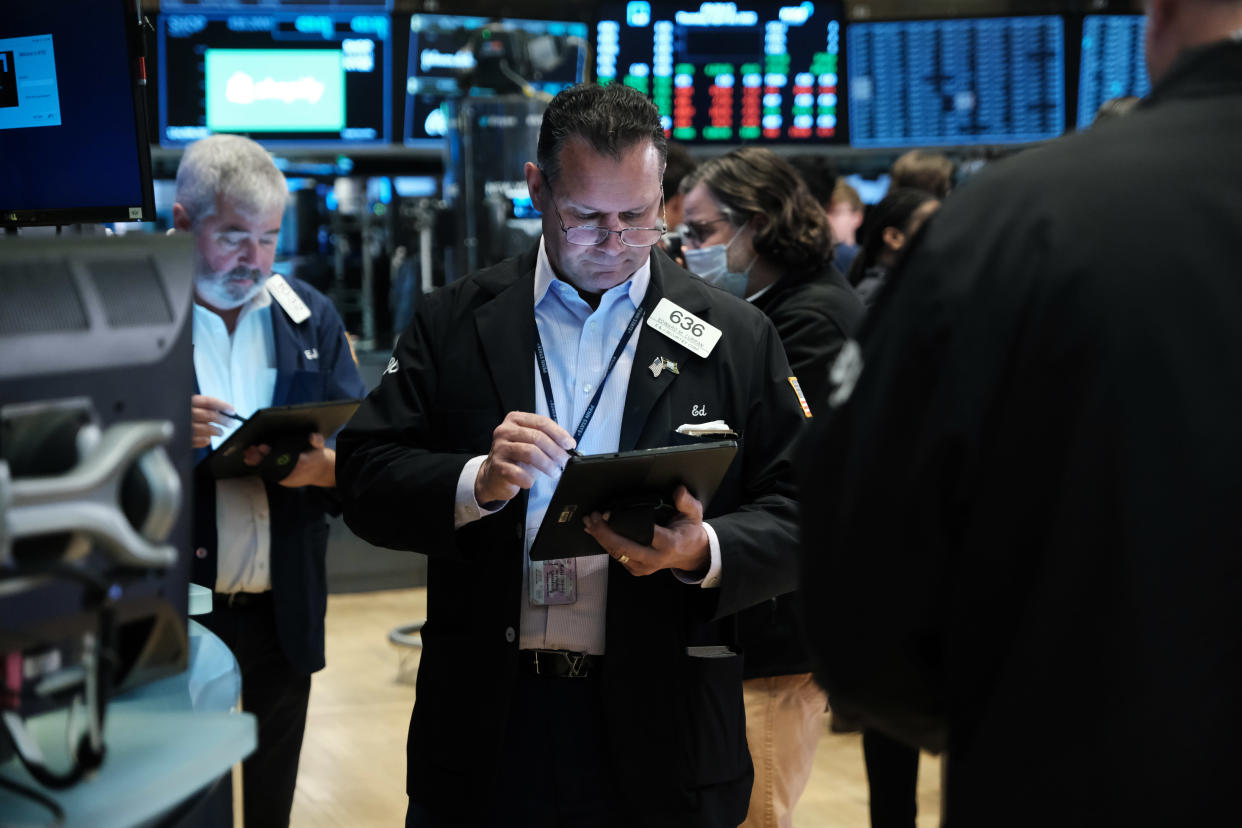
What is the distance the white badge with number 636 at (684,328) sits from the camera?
6.82ft

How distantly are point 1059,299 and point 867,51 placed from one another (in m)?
5.71

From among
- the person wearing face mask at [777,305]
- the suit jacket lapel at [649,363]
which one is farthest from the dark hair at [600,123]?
the person wearing face mask at [777,305]

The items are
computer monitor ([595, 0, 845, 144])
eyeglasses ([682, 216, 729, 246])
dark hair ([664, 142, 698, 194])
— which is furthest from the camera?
computer monitor ([595, 0, 845, 144])

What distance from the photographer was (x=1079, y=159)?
3.62 feet

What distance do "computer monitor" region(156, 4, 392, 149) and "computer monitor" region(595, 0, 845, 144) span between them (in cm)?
114

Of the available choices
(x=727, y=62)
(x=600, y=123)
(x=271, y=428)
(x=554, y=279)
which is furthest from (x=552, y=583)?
(x=727, y=62)

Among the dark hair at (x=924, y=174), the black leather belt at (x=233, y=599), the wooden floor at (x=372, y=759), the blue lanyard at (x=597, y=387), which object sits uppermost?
the dark hair at (x=924, y=174)

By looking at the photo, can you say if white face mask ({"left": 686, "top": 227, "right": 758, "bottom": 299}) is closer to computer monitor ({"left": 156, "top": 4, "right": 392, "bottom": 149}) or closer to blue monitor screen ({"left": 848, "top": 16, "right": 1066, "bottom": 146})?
computer monitor ({"left": 156, "top": 4, "right": 392, "bottom": 149})

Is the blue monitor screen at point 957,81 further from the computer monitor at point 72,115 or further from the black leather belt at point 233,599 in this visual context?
the computer monitor at point 72,115

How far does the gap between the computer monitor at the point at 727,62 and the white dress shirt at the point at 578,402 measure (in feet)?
13.7

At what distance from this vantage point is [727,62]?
20.6 ft

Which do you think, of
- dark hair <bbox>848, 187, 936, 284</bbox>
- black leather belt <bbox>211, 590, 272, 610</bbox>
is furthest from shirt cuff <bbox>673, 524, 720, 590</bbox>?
dark hair <bbox>848, 187, 936, 284</bbox>

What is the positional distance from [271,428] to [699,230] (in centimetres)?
126

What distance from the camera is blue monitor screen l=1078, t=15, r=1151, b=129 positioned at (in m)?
6.47
